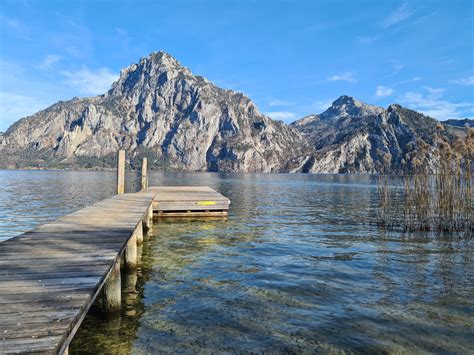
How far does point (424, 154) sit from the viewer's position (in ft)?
65.8

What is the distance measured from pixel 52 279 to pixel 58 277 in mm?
131

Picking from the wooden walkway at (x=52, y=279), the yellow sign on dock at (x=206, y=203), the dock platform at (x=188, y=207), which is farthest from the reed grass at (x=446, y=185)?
the wooden walkway at (x=52, y=279)

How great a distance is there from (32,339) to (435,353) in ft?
23.3

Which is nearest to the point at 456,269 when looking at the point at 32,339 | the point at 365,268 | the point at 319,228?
the point at 365,268

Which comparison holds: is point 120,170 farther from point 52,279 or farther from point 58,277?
point 52,279

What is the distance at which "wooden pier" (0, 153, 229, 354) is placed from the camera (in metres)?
4.11

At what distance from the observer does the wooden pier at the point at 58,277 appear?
411 cm

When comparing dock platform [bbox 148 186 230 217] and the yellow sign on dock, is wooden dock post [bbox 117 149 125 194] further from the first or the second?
the yellow sign on dock

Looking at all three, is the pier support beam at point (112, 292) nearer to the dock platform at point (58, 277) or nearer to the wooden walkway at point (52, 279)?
the dock platform at point (58, 277)

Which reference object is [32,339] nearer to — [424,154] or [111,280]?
[111,280]

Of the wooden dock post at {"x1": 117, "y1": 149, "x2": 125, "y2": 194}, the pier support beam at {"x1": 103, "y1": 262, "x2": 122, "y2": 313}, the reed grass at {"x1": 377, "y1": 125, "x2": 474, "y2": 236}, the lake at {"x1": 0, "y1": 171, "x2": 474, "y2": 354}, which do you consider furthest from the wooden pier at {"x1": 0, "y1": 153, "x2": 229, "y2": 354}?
the reed grass at {"x1": 377, "y1": 125, "x2": 474, "y2": 236}

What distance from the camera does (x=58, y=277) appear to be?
619 centimetres

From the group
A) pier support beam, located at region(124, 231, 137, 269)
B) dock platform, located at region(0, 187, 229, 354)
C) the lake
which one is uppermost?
dock platform, located at region(0, 187, 229, 354)

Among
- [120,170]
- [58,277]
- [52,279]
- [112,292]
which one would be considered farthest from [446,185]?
[120,170]
